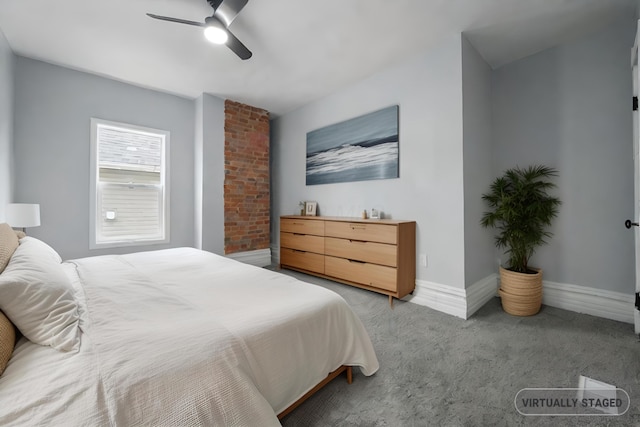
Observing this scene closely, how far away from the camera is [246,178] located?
4.10 m

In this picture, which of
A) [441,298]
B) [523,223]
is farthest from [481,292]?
[523,223]

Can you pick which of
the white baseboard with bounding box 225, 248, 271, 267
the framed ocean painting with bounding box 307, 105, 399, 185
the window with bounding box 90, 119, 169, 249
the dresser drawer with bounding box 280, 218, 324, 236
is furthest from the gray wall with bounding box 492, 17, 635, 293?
the window with bounding box 90, 119, 169, 249

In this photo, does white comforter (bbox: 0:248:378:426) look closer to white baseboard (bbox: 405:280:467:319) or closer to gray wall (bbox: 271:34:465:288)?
white baseboard (bbox: 405:280:467:319)

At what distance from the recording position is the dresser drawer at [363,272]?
2.55 m

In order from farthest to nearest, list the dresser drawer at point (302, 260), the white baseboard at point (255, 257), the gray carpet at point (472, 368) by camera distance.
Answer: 1. the white baseboard at point (255, 257)
2. the dresser drawer at point (302, 260)
3. the gray carpet at point (472, 368)

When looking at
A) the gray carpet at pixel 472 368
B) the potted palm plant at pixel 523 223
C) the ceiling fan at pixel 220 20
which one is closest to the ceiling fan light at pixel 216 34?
the ceiling fan at pixel 220 20

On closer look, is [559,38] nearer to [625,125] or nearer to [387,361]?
[625,125]

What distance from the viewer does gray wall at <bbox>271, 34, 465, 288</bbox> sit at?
2.44 m

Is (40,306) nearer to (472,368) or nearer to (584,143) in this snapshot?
(472,368)

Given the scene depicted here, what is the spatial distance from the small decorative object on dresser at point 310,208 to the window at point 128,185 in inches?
77.2

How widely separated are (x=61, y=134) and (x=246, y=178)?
7.00ft

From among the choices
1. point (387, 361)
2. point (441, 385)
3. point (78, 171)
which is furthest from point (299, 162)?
point (441, 385)

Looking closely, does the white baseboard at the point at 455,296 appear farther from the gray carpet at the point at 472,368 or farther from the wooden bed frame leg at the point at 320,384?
the wooden bed frame leg at the point at 320,384

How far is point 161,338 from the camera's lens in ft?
3.07
